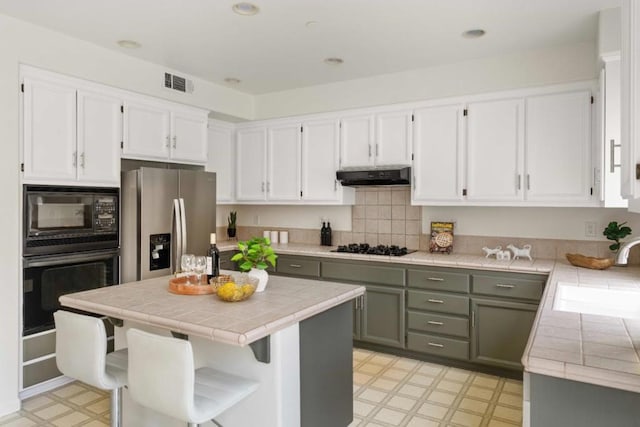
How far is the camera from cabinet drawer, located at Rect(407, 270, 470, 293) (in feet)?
11.6

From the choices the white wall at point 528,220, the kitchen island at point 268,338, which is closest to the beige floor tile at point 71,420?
the kitchen island at point 268,338

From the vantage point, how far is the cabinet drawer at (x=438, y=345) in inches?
140

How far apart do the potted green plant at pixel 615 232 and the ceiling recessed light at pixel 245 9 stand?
2.98 meters

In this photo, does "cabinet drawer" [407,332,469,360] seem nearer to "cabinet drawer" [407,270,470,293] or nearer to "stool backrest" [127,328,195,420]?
"cabinet drawer" [407,270,470,293]

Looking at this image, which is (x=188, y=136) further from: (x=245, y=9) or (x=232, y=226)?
(x=245, y=9)

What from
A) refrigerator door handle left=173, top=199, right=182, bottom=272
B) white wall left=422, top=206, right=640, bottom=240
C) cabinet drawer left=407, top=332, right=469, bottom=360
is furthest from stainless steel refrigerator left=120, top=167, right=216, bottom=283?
white wall left=422, top=206, right=640, bottom=240

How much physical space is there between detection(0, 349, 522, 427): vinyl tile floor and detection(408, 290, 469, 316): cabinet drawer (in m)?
0.49

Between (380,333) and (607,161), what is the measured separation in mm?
2200

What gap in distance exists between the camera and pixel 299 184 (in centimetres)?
465

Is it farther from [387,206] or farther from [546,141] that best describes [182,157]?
[546,141]

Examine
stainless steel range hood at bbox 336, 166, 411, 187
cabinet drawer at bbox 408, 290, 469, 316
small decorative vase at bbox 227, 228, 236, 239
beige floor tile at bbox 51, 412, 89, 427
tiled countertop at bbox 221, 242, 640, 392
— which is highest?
stainless steel range hood at bbox 336, 166, 411, 187

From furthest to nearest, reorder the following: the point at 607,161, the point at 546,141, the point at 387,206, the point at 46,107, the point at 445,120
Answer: the point at 387,206
the point at 445,120
the point at 546,141
the point at 46,107
the point at 607,161

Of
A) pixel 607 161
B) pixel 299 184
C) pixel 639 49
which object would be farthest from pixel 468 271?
pixel 639 49

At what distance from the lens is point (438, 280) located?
3645 mm
